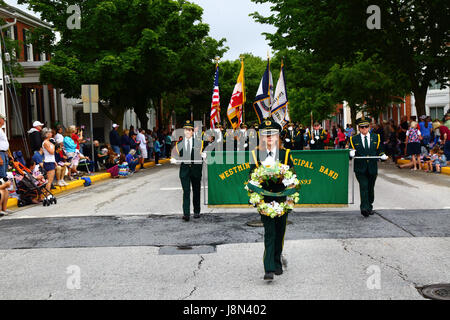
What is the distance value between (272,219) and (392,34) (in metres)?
20.0

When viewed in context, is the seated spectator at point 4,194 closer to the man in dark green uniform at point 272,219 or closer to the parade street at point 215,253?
the parade street at point 215,253

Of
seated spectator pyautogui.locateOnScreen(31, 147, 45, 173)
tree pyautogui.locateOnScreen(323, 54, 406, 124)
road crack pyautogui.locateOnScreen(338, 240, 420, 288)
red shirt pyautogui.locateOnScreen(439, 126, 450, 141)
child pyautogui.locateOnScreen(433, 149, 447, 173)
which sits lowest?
road crack pyautogui.locateOnScreen(338, 240, 420, 288)

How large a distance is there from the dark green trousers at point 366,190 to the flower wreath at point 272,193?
4.37m

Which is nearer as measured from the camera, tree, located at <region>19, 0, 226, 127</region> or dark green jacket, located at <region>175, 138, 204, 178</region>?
dark green jacket, located at <region>175, 138, 204, 178</region>

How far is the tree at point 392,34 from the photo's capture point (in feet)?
75.1

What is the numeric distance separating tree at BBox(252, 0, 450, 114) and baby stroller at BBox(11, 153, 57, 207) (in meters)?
15.1

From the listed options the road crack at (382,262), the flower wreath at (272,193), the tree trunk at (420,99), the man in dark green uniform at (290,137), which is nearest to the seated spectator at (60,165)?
the man in dark green uniform at (290,137)

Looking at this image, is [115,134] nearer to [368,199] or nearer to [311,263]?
[368,199]

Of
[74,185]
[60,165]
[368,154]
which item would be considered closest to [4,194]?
[60,165]

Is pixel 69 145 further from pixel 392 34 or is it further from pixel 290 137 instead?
pixel 392 34

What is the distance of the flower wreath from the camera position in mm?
5742

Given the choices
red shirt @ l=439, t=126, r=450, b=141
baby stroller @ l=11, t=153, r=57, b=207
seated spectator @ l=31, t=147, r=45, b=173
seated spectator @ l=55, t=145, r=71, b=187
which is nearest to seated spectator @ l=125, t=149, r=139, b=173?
seated spectator @ l=55, t=145, r=71, b=187

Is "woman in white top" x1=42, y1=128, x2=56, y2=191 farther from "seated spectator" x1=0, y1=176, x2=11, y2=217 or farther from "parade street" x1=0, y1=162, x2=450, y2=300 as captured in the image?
"seated spectator" x1=0, y1=176, x2=11, y2=217
